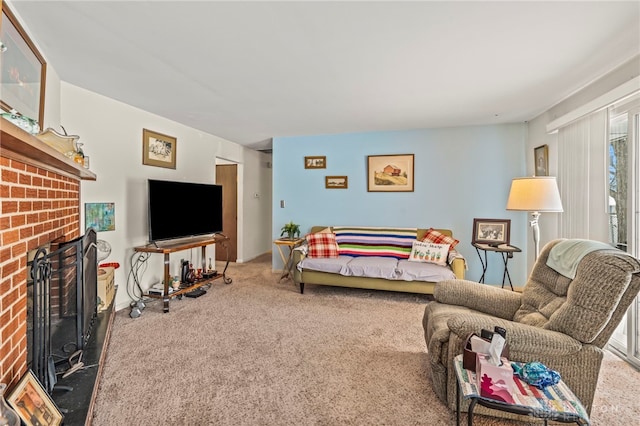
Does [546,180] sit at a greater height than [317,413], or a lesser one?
greater

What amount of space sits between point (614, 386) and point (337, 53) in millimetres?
2888

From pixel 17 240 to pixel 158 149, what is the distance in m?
2.68

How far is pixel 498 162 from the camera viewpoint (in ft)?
13.5

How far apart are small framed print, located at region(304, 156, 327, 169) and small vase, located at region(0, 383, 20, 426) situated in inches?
162

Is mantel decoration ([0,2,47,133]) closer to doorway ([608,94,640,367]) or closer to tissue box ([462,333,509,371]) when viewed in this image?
tissue box ([462,333,509,371])

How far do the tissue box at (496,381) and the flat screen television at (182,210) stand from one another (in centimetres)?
310

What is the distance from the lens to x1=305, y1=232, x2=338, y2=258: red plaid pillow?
13.3 ft

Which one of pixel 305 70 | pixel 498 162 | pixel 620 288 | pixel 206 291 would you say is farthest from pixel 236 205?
pixel 620 288

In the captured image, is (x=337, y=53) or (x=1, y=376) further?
(x=337, y=53)

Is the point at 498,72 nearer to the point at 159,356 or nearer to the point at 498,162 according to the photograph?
the point at 498,162

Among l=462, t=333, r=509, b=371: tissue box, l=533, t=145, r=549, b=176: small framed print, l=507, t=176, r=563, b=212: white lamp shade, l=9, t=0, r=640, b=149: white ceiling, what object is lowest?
Result: l=462, t=333, r=509, b=371: tissue box

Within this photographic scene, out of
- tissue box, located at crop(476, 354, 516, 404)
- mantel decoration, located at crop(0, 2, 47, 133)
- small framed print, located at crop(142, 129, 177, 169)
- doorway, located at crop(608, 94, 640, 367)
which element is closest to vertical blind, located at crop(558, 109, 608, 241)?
doorway, located at crop(608, 94, 640, 367)

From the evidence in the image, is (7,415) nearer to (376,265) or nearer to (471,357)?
(471,357)

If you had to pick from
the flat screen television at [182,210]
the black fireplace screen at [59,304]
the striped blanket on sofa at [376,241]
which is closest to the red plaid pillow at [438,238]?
the striped blanket on sofa at [376,241]
